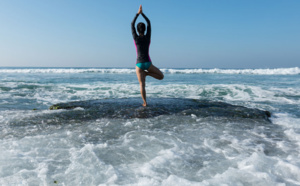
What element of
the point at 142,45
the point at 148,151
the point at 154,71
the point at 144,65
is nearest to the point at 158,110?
the point at 154,71

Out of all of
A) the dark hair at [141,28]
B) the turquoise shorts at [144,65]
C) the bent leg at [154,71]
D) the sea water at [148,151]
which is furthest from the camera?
the bent leg at [154,71]

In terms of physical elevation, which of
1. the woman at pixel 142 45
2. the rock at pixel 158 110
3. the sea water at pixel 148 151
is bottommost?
the sea water at pixel 148 151

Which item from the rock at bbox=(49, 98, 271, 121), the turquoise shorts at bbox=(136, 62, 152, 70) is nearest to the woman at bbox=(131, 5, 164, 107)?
the turquoise shorts at bbox=(136, 62, 152, 70)

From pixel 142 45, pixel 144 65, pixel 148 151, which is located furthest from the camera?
pixel 144 65

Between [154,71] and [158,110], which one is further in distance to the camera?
[154,71]

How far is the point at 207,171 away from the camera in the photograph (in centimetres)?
290

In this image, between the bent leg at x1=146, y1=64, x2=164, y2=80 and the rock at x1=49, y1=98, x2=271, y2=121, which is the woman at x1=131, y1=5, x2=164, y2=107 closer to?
the bent leg at x1=146, y1=64, x2=164, y2=80

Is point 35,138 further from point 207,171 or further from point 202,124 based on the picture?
point 202,124

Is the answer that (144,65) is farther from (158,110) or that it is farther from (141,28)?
(158,110)

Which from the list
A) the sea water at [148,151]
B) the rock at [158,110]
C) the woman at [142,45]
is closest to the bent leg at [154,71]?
the woman at [142,45]

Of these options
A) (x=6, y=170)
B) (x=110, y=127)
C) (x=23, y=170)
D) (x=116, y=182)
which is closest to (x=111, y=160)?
(x=116, y=182)

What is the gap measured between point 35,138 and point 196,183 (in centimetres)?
314

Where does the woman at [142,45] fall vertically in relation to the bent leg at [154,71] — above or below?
above

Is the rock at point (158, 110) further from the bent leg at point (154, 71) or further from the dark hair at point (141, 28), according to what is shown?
the dark hair at point (141, 28)
